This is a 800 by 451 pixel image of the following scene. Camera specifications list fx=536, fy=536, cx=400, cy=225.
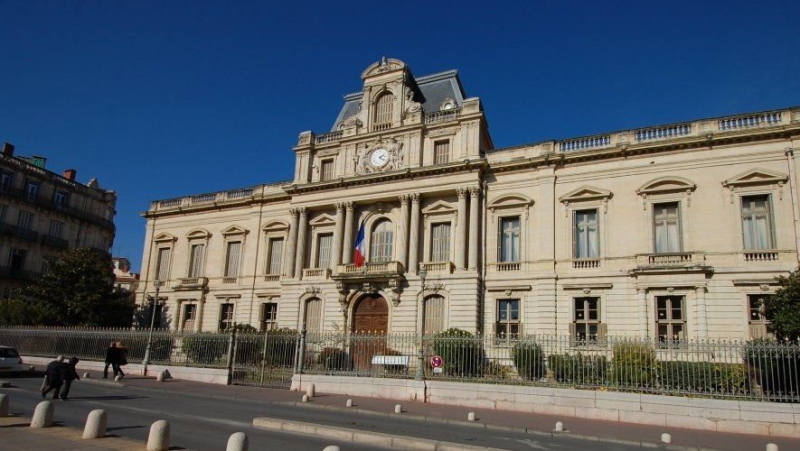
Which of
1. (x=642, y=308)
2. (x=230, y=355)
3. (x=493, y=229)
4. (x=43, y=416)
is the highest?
(x=493, y=229)

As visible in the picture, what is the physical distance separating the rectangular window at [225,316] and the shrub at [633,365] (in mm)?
24520

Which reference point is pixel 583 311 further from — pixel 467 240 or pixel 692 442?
pixel 692 442

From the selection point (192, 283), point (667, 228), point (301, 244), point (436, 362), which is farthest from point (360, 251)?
point (667, 228)

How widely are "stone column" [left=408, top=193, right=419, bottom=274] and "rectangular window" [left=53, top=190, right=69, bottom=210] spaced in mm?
30377

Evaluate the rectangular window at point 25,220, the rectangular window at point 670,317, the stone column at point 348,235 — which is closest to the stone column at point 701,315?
the rectangular window at point 670,317

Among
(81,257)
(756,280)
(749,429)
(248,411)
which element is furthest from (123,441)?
(81,257)

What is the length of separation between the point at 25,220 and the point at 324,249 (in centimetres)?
2440

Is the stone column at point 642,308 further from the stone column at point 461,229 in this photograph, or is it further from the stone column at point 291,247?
the stone column at point 291,247

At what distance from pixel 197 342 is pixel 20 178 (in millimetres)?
27008

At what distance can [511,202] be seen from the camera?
26.3 m

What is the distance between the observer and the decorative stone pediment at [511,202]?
2603cm

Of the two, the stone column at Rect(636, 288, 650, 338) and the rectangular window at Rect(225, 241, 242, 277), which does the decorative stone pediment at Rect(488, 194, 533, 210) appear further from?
the rectangular window at Rect(225, 241, 242, 277)

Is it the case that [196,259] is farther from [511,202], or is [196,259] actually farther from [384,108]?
[511,202]

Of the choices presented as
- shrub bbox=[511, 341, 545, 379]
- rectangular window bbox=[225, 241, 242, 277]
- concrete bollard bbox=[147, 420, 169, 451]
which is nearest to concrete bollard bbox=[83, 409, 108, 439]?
concrete bollard bbox=[147, 420, 169, 451]
